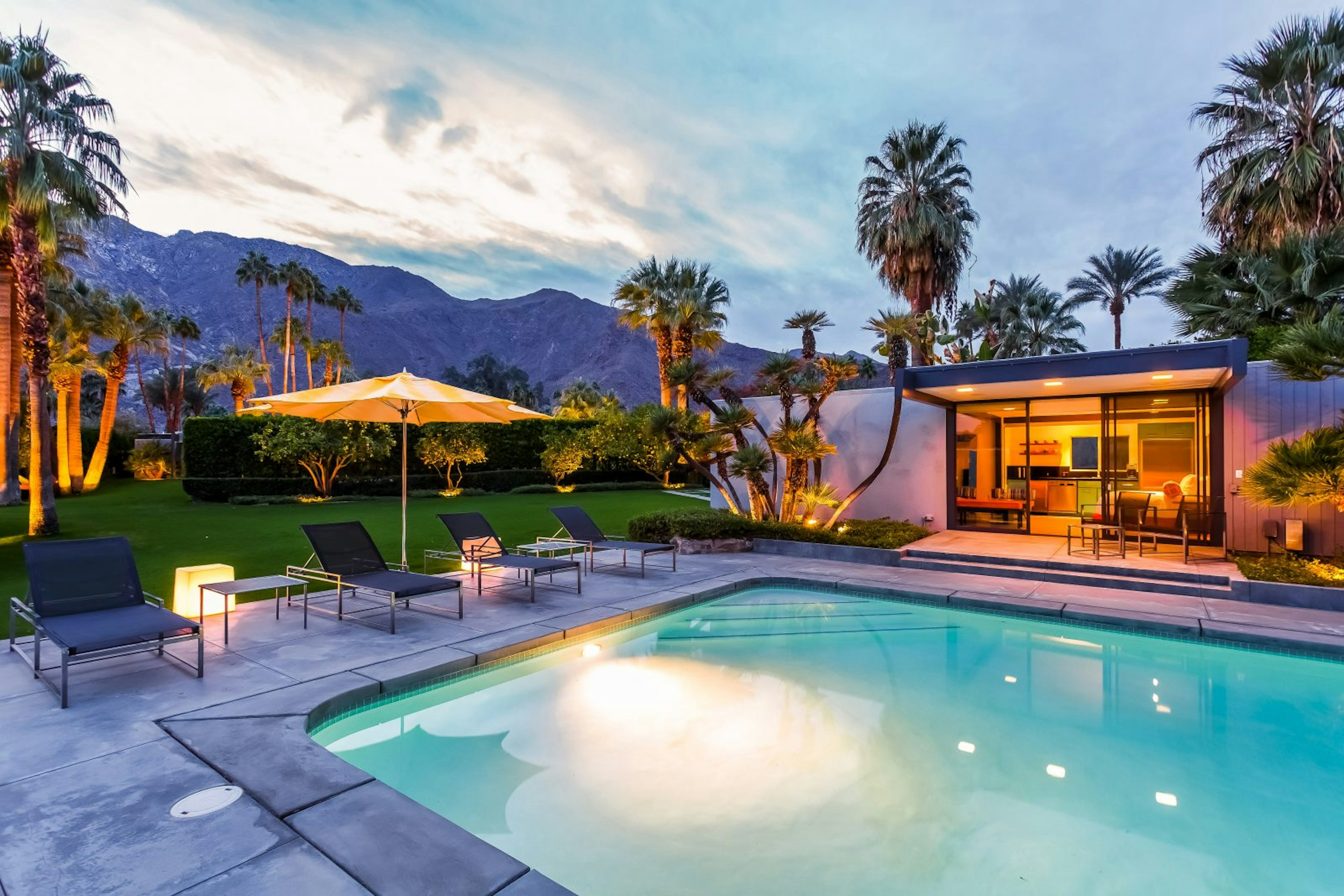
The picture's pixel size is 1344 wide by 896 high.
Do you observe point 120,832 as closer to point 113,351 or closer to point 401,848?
point 401,848

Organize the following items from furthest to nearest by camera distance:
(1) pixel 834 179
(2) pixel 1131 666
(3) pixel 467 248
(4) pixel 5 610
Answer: (3) pixel 467 248 < (1) pixel 834 179 < (4) pixel 5 610 < (2) pixel 1131 666

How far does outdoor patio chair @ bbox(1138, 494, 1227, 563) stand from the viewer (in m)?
9.74

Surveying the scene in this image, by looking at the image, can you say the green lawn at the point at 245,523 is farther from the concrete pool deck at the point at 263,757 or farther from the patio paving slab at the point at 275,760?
the patio paving slab at the point at 275,760

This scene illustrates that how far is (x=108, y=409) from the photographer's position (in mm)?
24734

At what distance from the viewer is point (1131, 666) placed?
6367 mm

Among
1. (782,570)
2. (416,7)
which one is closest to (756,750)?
(782,570)

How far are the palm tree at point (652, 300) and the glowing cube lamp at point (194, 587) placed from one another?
1672 centimetres

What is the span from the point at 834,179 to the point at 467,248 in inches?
2347

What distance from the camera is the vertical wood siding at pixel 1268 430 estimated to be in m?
10.0

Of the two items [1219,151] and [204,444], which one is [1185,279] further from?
[204,444]

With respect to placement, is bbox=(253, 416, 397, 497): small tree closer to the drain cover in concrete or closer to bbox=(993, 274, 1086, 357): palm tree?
the drain cover in concrete

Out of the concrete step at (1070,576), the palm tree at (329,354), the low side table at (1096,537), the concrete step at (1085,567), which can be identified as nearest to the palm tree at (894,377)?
the concrete step at (1085,567)

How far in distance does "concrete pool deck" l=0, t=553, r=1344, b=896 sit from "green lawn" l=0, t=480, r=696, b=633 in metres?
3.10

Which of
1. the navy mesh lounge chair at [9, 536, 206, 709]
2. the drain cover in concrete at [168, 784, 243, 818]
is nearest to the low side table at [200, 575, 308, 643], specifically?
the navy mesh lounge chair at [9, 536, 206, 709]
